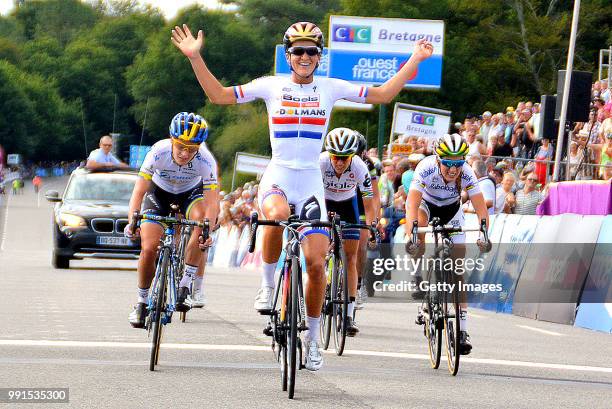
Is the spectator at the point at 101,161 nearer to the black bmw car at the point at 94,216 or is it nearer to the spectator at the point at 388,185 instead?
the black bmw car at the point at 94,216

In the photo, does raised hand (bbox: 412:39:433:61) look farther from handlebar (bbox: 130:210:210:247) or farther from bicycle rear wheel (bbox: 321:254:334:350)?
bicycle rear wheel (bbox: 321:254:334:350)

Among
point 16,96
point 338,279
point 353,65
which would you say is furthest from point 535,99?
point 16,96

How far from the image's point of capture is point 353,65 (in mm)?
44531

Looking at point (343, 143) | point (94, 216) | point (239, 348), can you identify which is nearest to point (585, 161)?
point (94, 216)

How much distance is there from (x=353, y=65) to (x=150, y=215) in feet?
108

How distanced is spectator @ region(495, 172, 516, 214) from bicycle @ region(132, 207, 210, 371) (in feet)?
37.2

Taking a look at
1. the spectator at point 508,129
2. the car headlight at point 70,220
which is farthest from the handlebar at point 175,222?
the spectator at point 508,129

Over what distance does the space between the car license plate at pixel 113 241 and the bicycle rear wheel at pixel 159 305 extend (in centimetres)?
1371

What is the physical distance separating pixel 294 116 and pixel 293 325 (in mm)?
1740

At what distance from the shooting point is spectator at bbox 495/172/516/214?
22.8 meters

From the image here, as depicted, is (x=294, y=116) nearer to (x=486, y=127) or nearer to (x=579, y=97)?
(x=579, y=97)

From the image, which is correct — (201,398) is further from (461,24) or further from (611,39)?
(461,24)

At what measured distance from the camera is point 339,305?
1330cm

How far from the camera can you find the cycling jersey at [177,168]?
12500 mm
